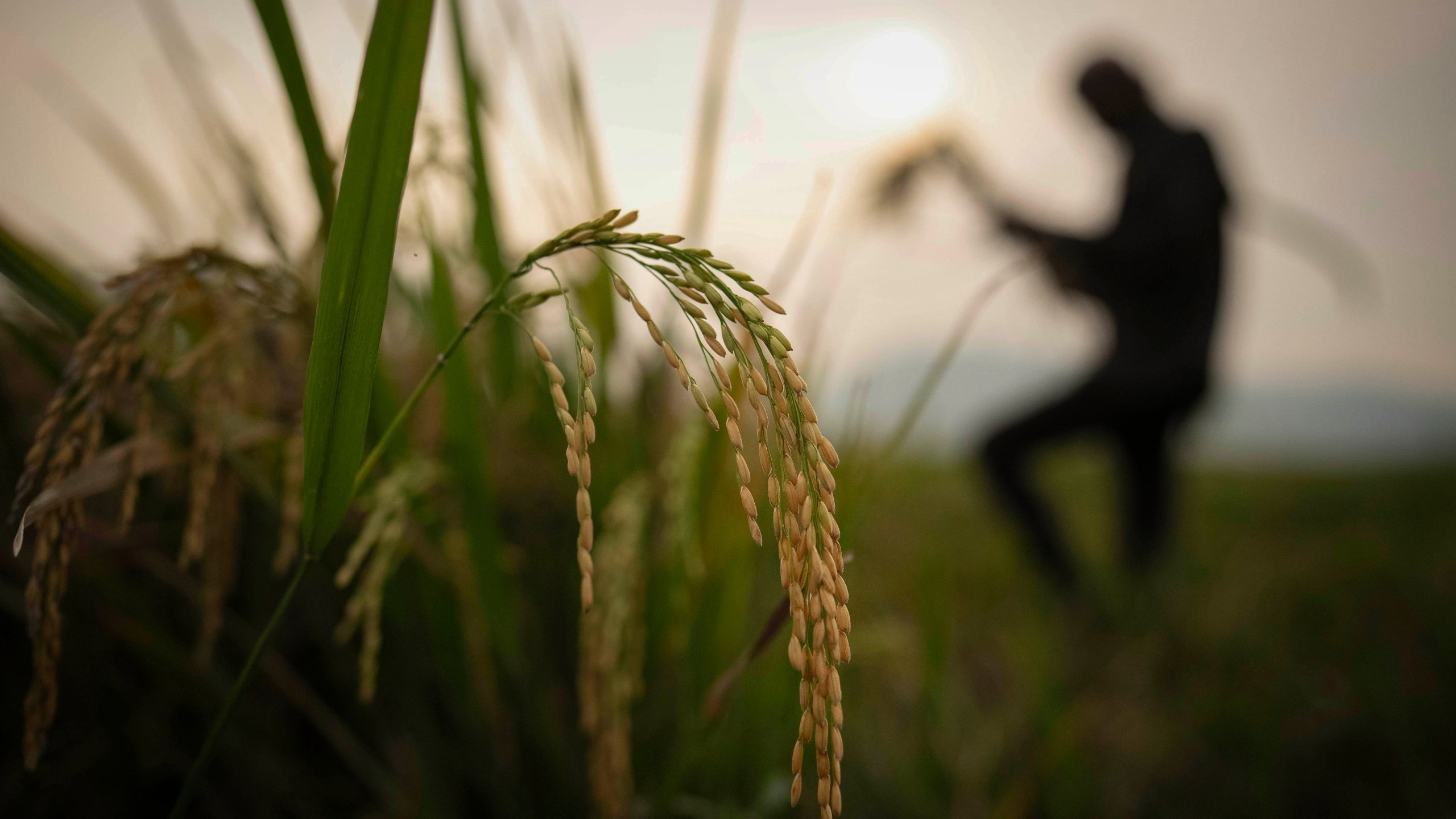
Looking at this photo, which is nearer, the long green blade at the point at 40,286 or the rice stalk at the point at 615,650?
the long green blade at the point at 40,286

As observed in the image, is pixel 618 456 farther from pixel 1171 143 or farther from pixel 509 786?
pixel 1171 143

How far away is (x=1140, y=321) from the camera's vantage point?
2977mm

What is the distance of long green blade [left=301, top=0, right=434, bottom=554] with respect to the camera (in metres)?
0.43

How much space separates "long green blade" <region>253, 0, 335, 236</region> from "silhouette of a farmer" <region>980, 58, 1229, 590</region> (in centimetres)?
241

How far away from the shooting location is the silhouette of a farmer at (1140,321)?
2.65m

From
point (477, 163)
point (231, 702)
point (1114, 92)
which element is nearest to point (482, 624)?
point (231, 702)

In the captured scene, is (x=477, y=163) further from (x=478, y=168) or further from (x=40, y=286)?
(x=40, y=286)

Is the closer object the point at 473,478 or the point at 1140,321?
the point at 473,478

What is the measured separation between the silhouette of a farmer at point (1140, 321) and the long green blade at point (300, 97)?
2407mm

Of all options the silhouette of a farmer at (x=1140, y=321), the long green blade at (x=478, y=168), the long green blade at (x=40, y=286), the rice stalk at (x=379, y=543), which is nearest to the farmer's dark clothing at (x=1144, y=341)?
the silhouette of a farmer at (x=1140, y=321)

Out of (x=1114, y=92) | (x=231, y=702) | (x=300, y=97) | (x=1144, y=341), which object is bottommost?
(x=1144, y=341)

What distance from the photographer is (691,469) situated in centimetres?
80

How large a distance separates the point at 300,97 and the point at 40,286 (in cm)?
29

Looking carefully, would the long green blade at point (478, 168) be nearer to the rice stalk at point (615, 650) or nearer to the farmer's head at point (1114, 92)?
the rice stalk at point (615, 650)
